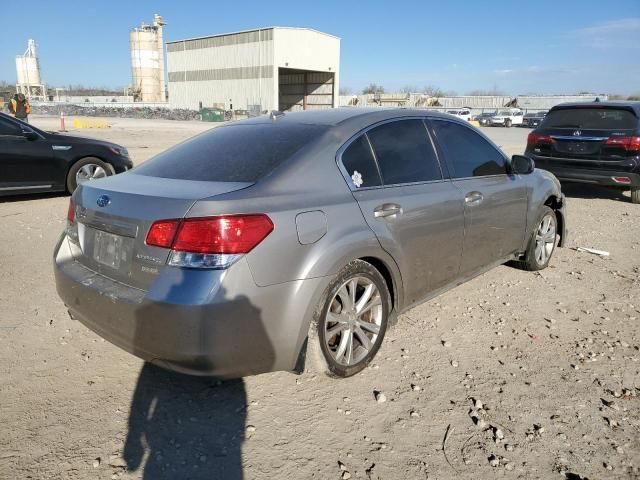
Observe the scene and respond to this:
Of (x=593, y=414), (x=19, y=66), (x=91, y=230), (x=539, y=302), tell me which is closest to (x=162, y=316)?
(x=91, y=230)

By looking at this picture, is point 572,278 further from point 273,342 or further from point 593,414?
point 273,342

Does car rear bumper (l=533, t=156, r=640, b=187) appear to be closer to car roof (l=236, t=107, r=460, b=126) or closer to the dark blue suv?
the dark blue suv

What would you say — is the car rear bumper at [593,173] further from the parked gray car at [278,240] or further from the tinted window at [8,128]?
the tinted window at [8,128]

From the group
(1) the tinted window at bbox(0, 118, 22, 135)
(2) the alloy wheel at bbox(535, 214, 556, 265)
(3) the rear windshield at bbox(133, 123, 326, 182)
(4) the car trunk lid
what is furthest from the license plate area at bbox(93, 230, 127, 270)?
(1) the tinted window at bbox(0, 118, 22, 135)

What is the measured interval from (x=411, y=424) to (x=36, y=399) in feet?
6.98

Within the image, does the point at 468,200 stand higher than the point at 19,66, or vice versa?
the point at 19,66

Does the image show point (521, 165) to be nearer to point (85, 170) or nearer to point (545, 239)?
point (545, 239)

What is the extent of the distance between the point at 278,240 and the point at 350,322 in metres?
0.84

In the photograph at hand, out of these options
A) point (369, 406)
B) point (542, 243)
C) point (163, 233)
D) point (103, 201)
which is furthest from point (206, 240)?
point (542, 243)

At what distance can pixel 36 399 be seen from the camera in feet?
9.48

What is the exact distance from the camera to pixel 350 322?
307 cm

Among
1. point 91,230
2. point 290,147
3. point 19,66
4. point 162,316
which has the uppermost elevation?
point 19,66

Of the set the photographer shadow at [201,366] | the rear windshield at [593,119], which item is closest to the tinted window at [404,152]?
the photographer shadow at [201,366]

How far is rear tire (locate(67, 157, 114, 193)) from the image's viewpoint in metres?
8.21
